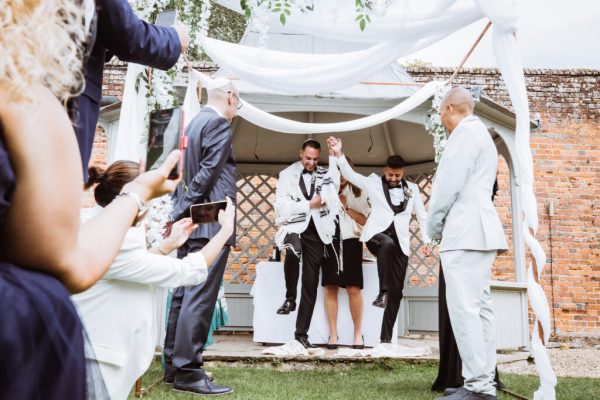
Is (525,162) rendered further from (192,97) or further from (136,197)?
(136,197)

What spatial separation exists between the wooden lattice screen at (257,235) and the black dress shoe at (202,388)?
3673mm

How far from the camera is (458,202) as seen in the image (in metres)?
3.13

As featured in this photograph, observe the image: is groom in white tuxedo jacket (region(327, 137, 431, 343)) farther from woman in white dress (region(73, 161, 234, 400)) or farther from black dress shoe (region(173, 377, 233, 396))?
woman in white dress (region(73, 161, 234, 400))

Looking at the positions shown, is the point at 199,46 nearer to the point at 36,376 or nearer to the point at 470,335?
the point at 470,335

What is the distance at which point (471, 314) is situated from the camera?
2.97 metres

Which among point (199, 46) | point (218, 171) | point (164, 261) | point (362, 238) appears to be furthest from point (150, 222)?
point (362, 238)

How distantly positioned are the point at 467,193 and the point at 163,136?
7.12 ft

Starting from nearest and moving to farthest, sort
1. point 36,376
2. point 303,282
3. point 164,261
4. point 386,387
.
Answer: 1. point 36,376
2. point 164,261
3. point 386,387
4. point 303,282

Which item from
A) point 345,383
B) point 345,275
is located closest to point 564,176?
point 345,275

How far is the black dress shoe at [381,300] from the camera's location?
205 inches

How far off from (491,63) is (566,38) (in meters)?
9.29

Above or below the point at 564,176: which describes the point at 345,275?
below

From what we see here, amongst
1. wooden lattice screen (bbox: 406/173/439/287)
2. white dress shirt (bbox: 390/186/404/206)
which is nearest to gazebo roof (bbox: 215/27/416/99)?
white dress shirt (bbox: 390/186/404/206)

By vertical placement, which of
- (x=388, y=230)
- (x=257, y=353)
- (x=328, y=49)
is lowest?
(x=257, y=353)
